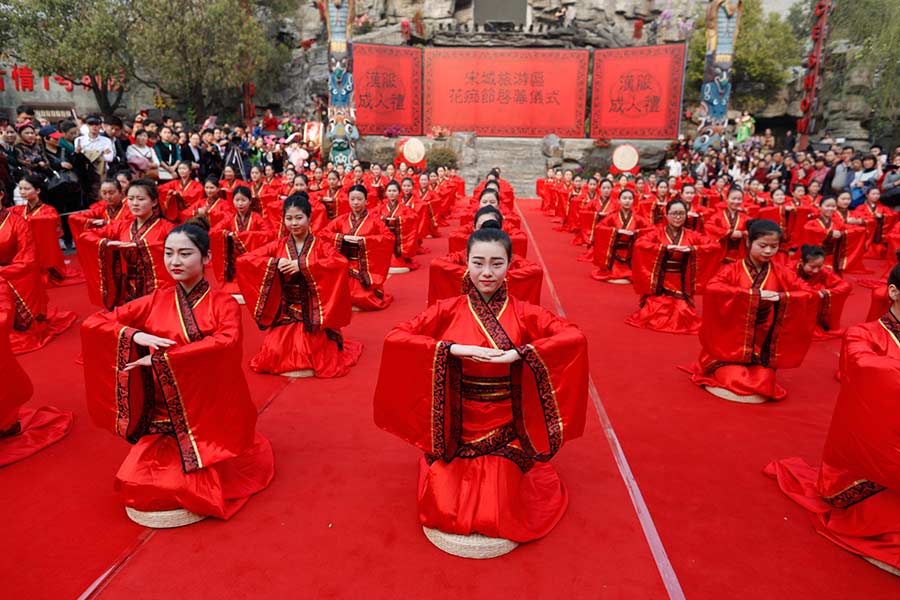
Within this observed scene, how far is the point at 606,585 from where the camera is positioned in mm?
2314

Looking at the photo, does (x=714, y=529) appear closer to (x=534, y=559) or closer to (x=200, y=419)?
(x=534, y=559)

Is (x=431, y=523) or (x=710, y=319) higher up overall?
(x=710, y=319)

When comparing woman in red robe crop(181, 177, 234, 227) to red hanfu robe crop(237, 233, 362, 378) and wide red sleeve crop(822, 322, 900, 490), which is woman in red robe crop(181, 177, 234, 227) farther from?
wide red sleeve crop(822, 322, 900, 490)

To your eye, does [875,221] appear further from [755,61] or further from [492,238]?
[755,61]

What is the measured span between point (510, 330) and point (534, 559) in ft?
3.11

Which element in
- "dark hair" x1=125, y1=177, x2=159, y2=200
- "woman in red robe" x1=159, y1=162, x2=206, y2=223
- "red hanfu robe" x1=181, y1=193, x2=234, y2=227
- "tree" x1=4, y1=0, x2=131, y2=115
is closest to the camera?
"dark hair" x1=125, y1=177, x2=159, y2=200

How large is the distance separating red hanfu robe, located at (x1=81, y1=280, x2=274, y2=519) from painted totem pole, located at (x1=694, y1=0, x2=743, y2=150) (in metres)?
18.8

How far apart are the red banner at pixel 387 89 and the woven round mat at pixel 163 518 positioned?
20656mm

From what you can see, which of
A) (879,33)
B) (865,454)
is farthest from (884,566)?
(879,33)

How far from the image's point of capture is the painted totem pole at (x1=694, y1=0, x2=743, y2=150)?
1770cm

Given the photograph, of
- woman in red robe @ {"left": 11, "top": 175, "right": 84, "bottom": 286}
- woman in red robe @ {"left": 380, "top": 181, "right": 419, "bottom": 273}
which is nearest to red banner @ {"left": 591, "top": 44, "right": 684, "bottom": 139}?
woman in red robe @ {"left": 380, "top": 181, "right": 419, "bottom": 273}

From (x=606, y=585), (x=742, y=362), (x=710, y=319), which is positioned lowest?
(x=606, y=585)

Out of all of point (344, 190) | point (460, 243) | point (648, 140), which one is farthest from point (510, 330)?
point (648, 140)

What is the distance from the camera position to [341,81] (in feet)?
61.5
